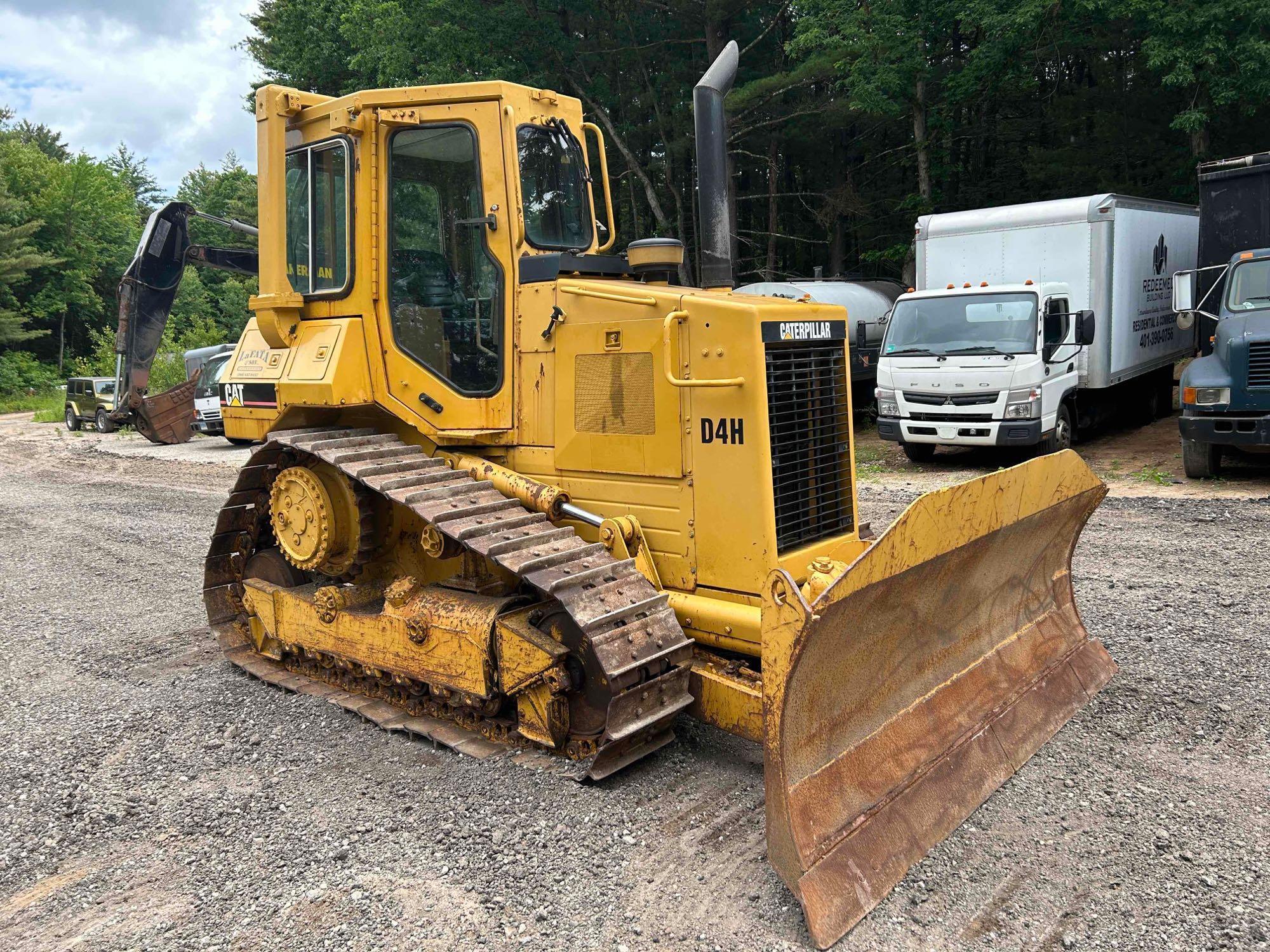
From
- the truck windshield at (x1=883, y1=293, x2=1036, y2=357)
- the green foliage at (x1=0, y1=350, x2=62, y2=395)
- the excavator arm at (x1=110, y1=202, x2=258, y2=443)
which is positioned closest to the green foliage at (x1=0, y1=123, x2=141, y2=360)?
the green foliage at (x1=0, y1=350, x2=62, y2=395)

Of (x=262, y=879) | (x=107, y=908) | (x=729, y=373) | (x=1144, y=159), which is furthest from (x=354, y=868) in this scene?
(x=1144, y=159)

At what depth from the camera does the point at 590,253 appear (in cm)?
540

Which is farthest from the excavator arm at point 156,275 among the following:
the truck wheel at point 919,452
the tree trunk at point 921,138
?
the tree trunk at point 921,138

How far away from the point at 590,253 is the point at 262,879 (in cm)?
342

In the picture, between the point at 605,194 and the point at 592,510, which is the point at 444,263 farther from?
the point at 592,510

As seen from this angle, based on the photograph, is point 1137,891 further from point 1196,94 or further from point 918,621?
point 1196,94

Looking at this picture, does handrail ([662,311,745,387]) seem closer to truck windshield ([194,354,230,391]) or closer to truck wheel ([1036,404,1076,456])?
truck wheel ([1036,404,1076,456])

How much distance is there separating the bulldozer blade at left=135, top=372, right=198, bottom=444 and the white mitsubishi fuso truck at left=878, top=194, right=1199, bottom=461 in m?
15.4

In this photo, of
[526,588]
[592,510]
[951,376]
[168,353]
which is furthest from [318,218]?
[168,353]

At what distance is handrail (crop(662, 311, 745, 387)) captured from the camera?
439 centimetres

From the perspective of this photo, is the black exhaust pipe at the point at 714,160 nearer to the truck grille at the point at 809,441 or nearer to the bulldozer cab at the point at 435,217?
the truck grille at the point at 809,441

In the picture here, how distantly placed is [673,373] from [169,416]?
64.3 feet

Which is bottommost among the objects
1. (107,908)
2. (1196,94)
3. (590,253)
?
(107,908)

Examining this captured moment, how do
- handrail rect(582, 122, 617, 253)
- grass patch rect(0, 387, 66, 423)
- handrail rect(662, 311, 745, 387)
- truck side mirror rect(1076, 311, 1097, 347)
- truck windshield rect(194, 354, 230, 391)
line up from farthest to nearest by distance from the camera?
1. grass patch rect(0, 387, 66, 423)
2. truck windshield rect(194, 354, 230, 391)
3. truck side mirror rect(1076, 311, 1097, 347)
4. handrail rect(582, 122, 617, 253)
5. handrail rect(662, 311, 745, 387)
